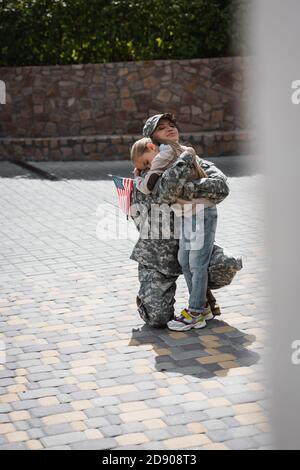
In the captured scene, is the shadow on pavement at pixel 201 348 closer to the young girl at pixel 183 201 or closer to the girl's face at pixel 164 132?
the young girl at pixel 183 201

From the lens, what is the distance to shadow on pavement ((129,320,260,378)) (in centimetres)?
545

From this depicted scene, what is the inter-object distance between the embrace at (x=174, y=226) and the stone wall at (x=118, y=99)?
902 centimetres

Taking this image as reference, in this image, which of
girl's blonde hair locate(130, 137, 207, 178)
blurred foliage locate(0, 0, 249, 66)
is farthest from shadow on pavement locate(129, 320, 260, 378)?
blurred foliage locate(0, 0, 249, 66)

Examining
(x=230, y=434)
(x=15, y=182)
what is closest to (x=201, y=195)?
(x=230, y=434)

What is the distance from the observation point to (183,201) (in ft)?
19.5

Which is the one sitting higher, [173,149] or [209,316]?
[173,149]

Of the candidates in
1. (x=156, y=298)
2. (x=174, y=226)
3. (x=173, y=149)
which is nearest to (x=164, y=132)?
(x=173, y=149)

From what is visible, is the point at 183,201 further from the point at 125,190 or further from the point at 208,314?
the point at 208,314

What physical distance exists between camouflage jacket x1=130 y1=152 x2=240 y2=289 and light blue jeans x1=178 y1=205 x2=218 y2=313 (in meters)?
0.11

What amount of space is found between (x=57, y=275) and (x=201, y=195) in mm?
2401

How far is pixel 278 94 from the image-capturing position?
203 centimetres

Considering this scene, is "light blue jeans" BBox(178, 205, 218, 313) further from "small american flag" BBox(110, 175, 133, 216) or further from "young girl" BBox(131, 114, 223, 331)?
"small american flag" BBox(110, 175, 133, 216)

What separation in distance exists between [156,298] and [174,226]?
0.57 metres

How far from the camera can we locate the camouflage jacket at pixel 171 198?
5836 mm
